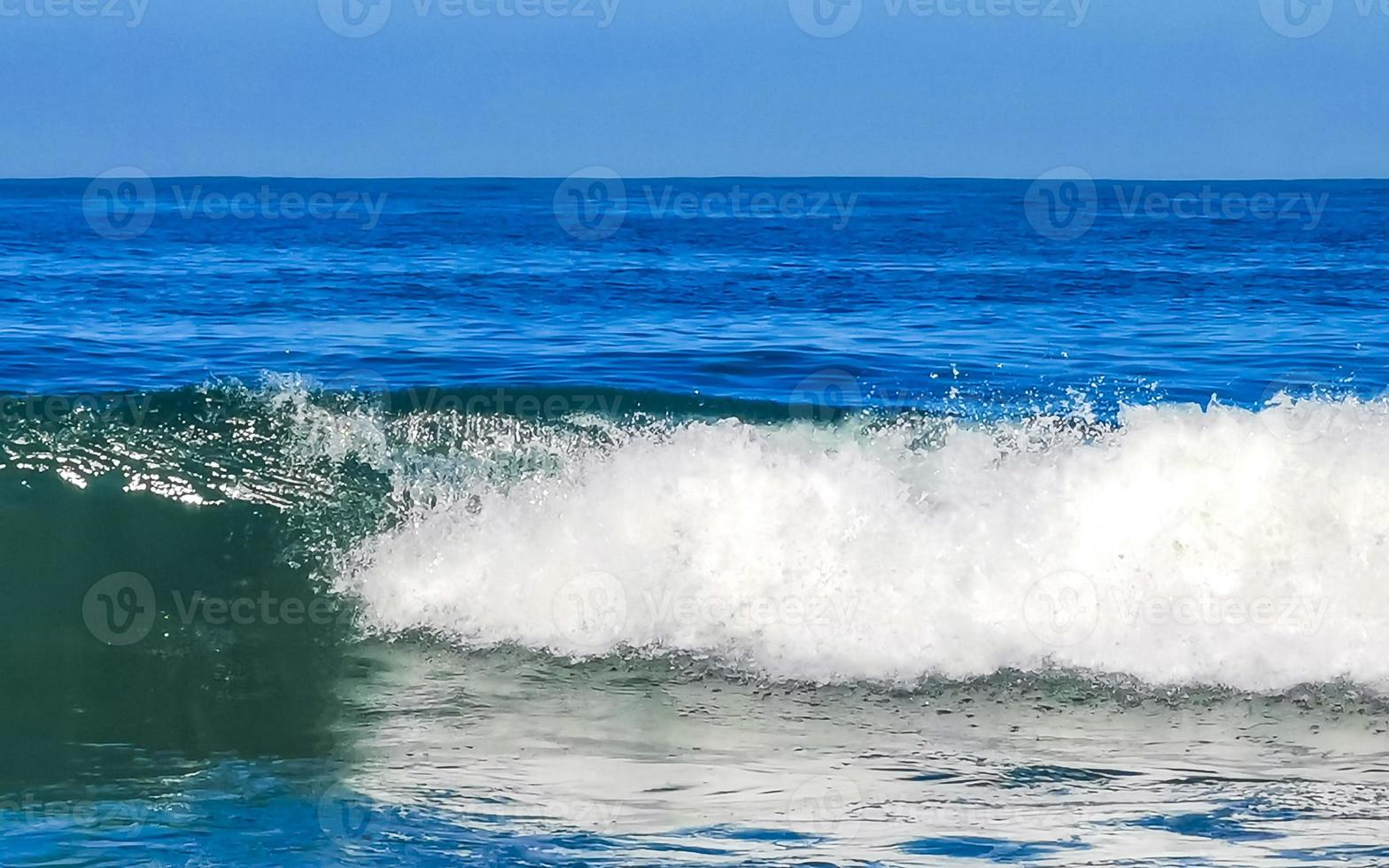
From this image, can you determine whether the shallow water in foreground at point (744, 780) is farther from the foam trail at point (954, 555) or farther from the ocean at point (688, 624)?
the foam trail at point (954, 555)

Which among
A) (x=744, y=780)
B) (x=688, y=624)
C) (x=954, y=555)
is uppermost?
(x=954, y=555)

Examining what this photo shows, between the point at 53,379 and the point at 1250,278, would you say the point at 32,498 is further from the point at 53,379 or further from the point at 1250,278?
the point at 1250,278

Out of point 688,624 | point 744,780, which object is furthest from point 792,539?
point 744,780

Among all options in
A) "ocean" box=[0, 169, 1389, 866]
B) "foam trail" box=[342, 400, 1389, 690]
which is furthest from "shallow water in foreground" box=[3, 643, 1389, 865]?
"foam trail" box=[342, 400, 1389, 690]

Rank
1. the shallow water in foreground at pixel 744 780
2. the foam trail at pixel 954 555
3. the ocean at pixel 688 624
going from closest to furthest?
the shallow water in foreground at pixel 744 780 < the ocean at pixel 688 624 < the foam trail at pixel 954 555

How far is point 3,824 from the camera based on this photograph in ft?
16.3

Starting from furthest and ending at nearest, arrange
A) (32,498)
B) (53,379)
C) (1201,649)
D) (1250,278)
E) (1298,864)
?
(1250,278)
(53,379)
(32,498)
(1201,649)
(1298,864)

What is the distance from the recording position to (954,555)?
23.6ft

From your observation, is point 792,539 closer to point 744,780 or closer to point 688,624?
point 688,624

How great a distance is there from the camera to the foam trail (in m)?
6.76

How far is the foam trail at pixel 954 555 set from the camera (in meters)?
6.76

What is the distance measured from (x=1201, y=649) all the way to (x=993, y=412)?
4.23 metres

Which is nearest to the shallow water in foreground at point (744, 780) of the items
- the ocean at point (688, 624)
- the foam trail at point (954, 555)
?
the ocean at point (688, 624)

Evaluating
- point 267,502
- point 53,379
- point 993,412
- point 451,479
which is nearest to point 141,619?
point 267,502
